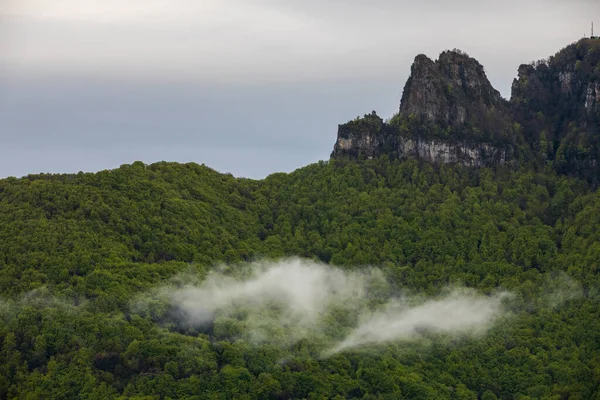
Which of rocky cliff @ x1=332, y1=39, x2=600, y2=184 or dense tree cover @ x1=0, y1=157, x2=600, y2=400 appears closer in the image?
dense tree cover @ x1=0, y1=157, x2=600, y2=400

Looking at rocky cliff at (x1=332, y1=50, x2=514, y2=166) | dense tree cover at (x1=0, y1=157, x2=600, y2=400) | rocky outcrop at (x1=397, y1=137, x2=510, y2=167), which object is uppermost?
rocky cliff at (x1=332, y1=50, x2=514, y2=166)

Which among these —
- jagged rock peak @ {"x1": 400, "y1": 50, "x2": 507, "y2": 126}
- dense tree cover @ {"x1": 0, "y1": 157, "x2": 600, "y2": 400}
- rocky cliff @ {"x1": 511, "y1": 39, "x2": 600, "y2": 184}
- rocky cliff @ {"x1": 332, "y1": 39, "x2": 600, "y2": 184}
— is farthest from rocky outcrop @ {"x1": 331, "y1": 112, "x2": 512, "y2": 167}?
rocky cliff @ {"x1": 511, "y1": 39, "x2": 600, "y2": 184}

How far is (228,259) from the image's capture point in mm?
171000

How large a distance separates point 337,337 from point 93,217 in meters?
35.9

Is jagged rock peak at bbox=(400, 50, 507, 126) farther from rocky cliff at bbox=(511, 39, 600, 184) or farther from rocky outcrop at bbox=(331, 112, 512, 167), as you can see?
rocky cliff at bbox=(511, 39, 600, 184)

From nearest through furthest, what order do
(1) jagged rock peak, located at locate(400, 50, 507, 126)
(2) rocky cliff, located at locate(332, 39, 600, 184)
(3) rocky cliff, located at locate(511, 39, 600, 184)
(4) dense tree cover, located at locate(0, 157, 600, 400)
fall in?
(4) dense tree cover, located at locate(0, 157, 600, 400)
(3) rocky cliff, located at locate(511, 39, 600, 184)
(2) rocky cliff, located at locate(332, 39, 600, 184)
(1) jagged rock peak, located at locate(400, 50, 507, 126)

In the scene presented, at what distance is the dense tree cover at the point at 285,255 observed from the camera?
145625 millimetres

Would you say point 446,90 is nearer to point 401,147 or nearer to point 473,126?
point 473,126

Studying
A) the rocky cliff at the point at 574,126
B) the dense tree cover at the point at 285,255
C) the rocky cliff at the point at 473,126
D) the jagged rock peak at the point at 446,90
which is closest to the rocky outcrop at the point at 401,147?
the rocky cliff at the point at 473,126

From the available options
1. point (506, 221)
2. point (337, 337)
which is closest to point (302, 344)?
point (337, 337)

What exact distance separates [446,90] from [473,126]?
6.72 metres

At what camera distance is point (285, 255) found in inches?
6949

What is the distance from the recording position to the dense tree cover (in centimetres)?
14562

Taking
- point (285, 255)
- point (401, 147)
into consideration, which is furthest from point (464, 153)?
point (285, 255)
